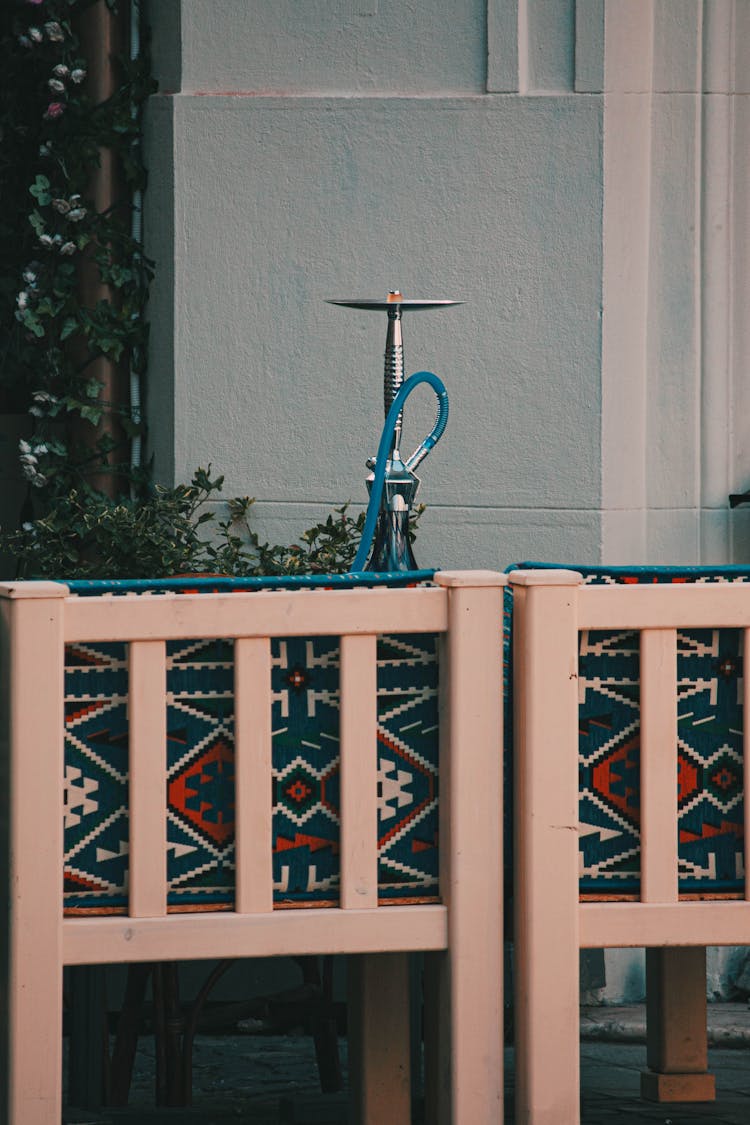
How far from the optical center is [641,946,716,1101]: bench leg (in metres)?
3.25

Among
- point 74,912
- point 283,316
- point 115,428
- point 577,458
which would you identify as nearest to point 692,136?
point 577,458

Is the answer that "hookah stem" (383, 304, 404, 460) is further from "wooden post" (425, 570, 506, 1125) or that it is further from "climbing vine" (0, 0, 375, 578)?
"climbing vine" (0, 0, 375, 578)

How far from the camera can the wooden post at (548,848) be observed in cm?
250

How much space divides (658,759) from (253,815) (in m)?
0.62

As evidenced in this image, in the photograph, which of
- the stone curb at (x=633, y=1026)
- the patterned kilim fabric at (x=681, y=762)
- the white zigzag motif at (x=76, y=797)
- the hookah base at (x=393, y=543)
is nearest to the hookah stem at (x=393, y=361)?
the hookah base at (x=393, y=543)

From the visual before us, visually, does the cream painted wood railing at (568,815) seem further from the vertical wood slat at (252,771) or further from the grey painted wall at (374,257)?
the grey painted wall at (374,257)

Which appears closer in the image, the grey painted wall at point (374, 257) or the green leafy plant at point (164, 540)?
the green leafy plant at point (164, 540)

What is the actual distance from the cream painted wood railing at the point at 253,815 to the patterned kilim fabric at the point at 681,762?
0.17 meters

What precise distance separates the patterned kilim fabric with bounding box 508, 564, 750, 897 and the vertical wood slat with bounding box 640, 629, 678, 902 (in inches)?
1.4

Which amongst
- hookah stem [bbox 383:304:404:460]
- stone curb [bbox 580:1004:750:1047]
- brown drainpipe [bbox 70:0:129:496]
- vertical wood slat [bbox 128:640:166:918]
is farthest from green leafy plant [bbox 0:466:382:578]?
vertical wood slat [bbox 128:640:166:918]

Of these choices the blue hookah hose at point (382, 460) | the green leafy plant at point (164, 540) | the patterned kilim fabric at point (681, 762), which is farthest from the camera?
the green leafy plant at point (164, 540)

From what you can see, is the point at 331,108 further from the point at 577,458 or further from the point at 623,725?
the point at 623,725

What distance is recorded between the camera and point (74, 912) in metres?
2.44

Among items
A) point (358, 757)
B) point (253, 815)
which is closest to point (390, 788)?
point (358, 757)
